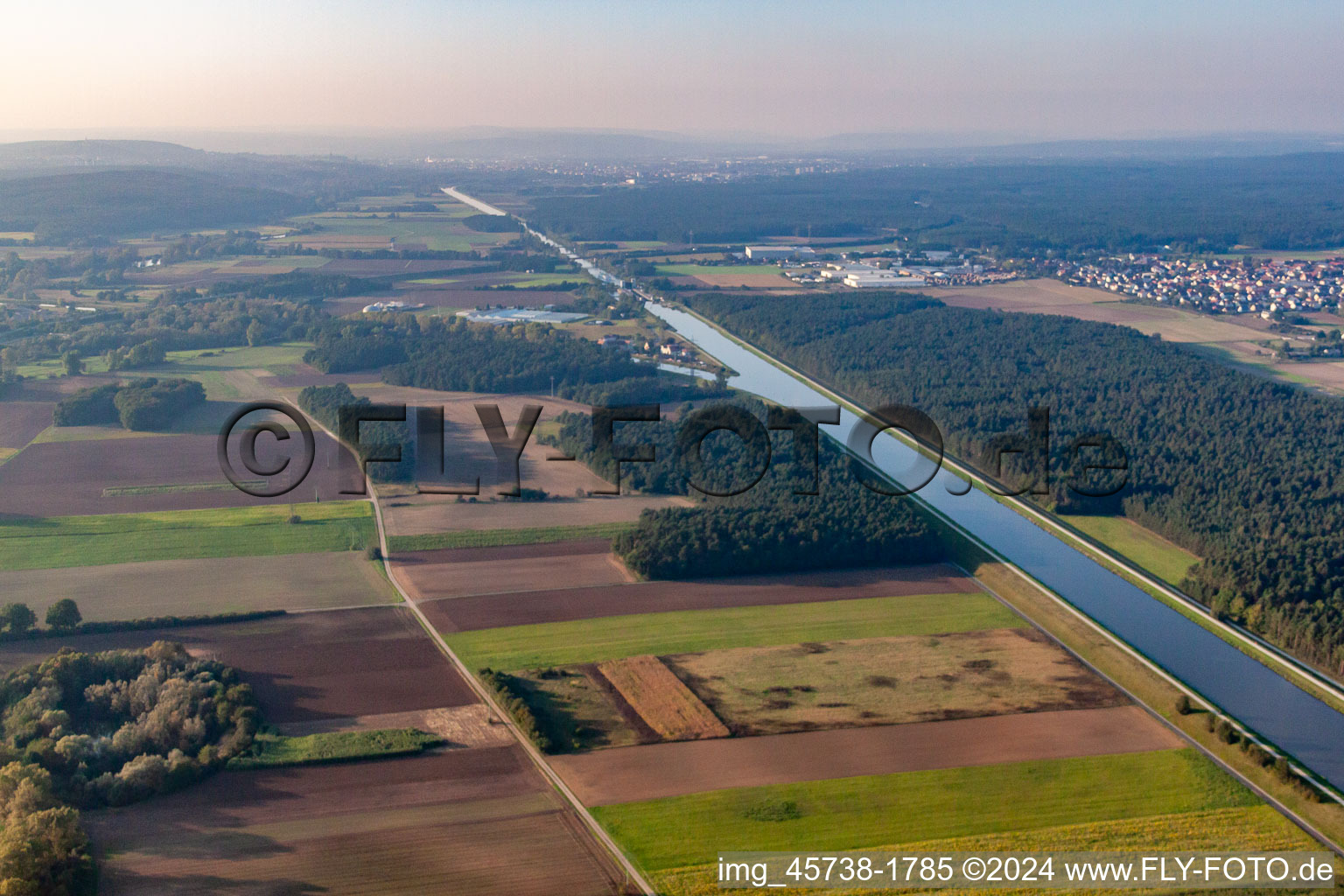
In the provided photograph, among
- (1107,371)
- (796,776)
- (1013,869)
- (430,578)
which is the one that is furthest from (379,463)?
(1107,371)

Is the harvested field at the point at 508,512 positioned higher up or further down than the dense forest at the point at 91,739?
higher up

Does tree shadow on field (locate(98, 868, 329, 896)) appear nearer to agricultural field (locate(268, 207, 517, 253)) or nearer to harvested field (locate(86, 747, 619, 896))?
harvested field (locate(86, 747, 619, 896))

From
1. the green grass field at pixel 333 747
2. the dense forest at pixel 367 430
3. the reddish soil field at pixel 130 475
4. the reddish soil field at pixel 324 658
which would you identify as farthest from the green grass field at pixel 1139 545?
the reddish soil field at pixel 130 475

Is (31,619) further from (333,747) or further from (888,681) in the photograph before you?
(888,681)

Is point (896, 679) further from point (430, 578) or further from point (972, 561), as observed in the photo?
point (430, 578)

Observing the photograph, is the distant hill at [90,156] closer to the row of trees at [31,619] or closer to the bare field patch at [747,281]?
the bare field patch at [747,281]

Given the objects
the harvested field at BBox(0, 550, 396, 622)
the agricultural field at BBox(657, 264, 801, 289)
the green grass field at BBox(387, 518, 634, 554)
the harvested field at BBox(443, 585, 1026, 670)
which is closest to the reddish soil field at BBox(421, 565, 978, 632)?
the harvested field at BBox(443, 585, 1026, 670)
